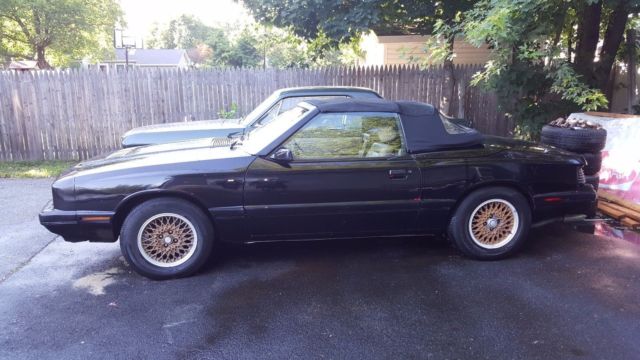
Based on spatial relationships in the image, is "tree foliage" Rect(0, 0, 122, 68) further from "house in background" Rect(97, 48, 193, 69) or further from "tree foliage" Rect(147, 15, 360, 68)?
"house in background" Rect(97, 48, 193, 69)

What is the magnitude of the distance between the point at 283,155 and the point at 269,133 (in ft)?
1.58

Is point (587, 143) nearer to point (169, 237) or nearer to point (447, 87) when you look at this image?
point (169, 237)

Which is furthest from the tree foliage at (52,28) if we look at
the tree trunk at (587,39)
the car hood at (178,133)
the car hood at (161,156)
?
the tree trunk at (587,39)

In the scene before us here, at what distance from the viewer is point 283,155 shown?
4.16 m

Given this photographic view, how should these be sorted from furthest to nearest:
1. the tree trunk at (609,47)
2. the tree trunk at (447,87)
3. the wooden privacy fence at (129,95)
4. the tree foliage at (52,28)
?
the tree foliage at (52,28)
the tree trunk at (447,87)
the wooden privacy fence at (129,95)
the tree trunk at (609,47)

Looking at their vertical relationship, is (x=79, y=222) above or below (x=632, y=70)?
below

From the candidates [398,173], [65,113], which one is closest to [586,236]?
[398,173]

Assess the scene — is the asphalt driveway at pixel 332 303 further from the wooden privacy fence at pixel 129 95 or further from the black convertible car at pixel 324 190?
the wooden privacy fence at pixel 129 95

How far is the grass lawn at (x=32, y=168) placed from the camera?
349 inches

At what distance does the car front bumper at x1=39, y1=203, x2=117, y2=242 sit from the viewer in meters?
4.08

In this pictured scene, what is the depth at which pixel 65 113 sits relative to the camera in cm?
1016

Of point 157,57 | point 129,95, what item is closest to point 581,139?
point 129,95

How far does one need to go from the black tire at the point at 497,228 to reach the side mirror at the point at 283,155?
5.47 ft

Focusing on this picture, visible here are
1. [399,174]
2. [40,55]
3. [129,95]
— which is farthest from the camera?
[40,55]
